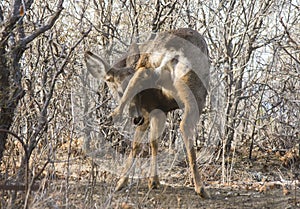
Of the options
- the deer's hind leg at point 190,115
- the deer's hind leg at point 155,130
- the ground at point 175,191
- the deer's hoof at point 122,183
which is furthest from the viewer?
the deer's hind leg at point 155,130

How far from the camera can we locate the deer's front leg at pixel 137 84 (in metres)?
6.00

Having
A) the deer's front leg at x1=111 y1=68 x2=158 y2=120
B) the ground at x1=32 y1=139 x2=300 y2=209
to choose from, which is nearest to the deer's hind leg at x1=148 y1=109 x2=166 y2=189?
the ground at x1=32 y1=139 x2=300 y2=209

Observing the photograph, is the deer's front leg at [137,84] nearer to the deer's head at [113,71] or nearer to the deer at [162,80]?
the deer at [162,80]

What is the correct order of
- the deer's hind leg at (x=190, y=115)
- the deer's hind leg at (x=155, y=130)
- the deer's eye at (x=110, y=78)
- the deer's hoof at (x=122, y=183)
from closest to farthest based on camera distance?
the deer's hind leg at (x=190, y=115)
the deer's hoof at (x=122, y=183)
the deer's eye at (x=110, y=78)
the deer's hind leg at (x=155, y=130)

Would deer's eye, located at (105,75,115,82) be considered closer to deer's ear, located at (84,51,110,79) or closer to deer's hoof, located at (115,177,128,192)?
deer's ear, located at (84,51,110,79)

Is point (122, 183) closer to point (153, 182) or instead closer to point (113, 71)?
point (153, 182)

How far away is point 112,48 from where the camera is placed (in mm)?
8633

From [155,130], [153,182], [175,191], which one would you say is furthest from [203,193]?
[155,130]

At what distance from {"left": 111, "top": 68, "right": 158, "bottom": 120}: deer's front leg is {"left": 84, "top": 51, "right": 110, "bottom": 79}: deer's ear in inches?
17.6

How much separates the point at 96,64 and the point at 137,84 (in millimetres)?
630

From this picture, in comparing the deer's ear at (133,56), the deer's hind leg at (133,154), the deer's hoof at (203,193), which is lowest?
the deer's hoof at (203,193)

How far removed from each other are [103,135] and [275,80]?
3069mm

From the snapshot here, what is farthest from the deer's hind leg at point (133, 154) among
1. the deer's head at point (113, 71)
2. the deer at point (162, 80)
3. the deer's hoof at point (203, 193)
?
the deer's hoof at point (203, 193)

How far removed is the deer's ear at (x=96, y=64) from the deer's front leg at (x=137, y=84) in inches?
17.6
